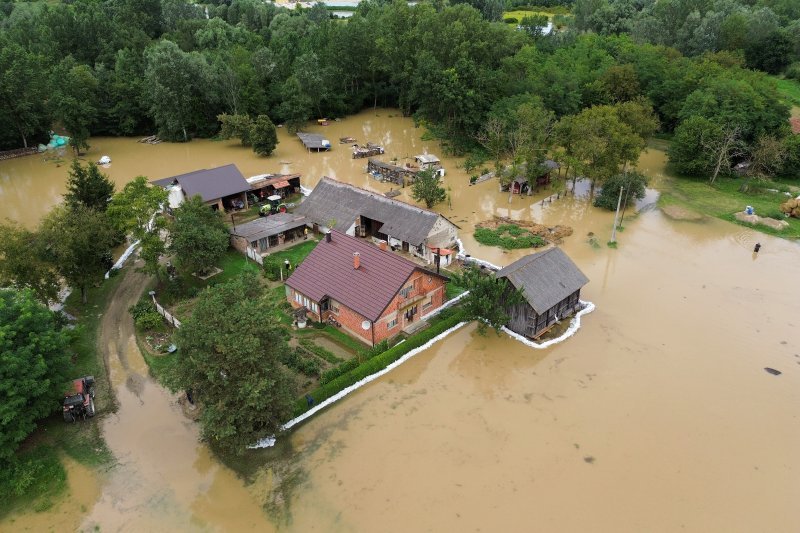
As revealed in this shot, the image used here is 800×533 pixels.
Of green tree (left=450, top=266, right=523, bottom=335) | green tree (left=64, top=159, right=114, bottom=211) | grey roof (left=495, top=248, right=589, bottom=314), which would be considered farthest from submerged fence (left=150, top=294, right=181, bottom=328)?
grey roof (left=495, top=248, right=589, bottom=314)

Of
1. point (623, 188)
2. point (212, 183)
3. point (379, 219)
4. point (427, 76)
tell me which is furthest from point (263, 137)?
point (623, 188)

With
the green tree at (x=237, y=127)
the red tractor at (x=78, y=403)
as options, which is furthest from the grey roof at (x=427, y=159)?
the red tractor at (x=78, y=403)

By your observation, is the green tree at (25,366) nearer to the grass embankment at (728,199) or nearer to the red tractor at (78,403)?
the red tractor at (78,403)

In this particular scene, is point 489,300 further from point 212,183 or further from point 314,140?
point 314,140

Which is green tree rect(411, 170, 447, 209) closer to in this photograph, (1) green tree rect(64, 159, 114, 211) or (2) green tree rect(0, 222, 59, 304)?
(1) green tree rect(64, 159, 114, 211)

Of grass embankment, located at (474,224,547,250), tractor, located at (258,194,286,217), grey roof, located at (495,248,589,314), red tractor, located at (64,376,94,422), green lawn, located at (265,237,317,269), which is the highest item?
grey roof, located at (495,248,589,314)

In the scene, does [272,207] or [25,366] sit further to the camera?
[272,207]
